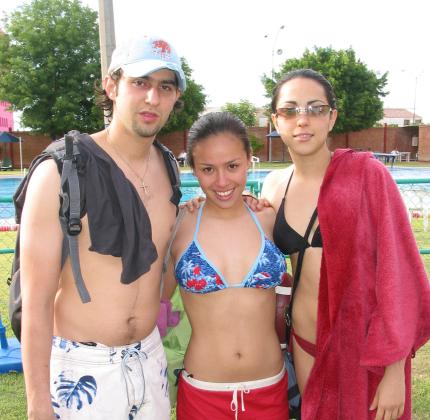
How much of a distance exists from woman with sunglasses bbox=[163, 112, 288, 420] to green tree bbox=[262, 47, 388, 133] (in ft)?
110

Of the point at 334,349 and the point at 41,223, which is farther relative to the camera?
the point at 334,349

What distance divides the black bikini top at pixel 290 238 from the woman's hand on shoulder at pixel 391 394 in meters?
0.66

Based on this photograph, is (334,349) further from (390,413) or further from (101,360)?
(101,360)

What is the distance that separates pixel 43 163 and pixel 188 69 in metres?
36.0

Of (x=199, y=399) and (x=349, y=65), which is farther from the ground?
(x=349, y=65)

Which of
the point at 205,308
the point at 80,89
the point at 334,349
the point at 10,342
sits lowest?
the point at 10,342

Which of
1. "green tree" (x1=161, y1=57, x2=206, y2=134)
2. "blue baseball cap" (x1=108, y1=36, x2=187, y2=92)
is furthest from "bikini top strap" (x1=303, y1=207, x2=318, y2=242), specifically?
"green tree" (x1=161, y1=57, x2=206, y2=134)

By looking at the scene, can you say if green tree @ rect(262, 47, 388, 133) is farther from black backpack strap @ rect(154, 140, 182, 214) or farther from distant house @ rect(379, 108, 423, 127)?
distant house @ rect(379, 108, 423, 127)

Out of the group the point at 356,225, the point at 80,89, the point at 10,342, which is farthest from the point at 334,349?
the point at 80,89

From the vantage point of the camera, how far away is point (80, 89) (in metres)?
32.5

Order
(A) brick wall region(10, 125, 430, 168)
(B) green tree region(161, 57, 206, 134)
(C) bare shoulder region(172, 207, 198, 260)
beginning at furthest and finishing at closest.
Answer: (A) brick wall region(10, 125, 430, 168)
(B) green tree region(161, 57, 206, 134)
(C) bare shoulder region(172, 207, 198, 260)

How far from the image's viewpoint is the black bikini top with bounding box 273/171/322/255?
236cm

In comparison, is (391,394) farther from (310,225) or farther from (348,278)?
(310,225)

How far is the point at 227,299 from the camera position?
2.32 metres
